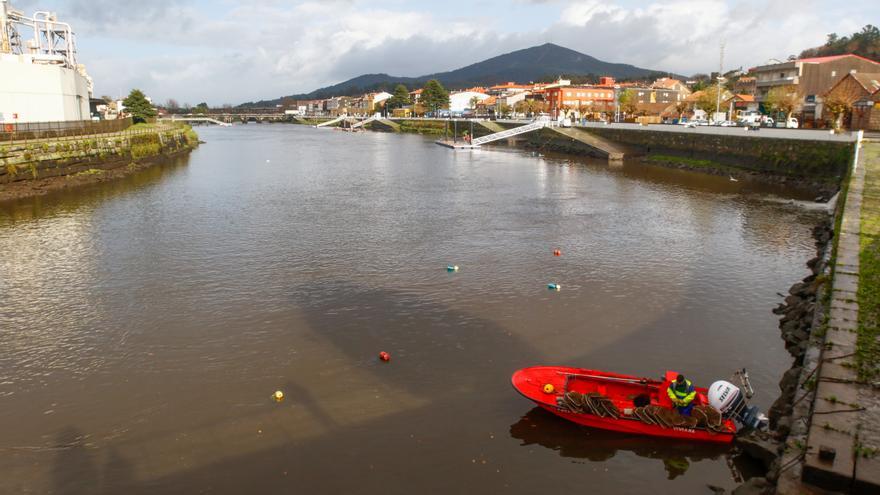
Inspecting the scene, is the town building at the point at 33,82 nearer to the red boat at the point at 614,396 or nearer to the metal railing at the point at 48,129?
the metal railing at the point at 48,129

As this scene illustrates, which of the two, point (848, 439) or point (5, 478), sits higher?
point (848, 439)

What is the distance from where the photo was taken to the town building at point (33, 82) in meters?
51.1

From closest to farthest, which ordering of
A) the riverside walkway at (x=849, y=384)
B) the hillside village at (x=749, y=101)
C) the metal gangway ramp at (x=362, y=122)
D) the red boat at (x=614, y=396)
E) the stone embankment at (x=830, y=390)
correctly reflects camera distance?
the riverside walkway at (x=849, y=384) → the stone embankment at (x=830, y=390) → the red boat at (x=614, y=396) → the hillside village at (x=749, y=101) → the metal gangway ramp at (x=362, y=122)

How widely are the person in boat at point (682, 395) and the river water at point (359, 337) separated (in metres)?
0.80

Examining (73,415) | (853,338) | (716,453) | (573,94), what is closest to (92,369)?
(73,415)

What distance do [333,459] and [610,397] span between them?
5.74m

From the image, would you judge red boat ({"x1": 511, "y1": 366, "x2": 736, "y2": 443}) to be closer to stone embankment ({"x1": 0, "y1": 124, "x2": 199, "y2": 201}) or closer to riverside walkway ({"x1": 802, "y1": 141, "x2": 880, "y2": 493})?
riverside walkway ({"x1": 802, "y1": 141, "x2": 880, "y2": 493})


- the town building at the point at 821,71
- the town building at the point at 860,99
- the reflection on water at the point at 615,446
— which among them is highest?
the town building at the point at 821,71

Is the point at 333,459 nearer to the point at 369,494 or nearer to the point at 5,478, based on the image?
the point at 369,494

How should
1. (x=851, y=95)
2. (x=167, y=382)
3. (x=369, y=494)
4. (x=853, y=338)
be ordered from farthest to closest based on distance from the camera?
(x=851, y=95), (x=167, y=382), (x=853, y=338), (x=369, y=494)

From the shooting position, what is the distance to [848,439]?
8766mm

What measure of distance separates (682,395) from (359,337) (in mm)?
8362

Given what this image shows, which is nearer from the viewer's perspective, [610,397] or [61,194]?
[610,397]

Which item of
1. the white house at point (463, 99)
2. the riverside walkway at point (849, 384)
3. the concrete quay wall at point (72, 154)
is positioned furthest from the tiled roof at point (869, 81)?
the white house at point (463, 99)
